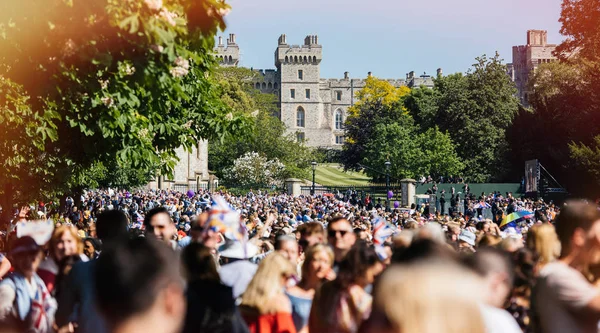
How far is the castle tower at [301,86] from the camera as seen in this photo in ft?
419

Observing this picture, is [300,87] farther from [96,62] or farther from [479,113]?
[96,62]

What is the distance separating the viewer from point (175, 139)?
17.3 meters

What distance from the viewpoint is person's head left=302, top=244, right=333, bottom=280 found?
6.00 meters

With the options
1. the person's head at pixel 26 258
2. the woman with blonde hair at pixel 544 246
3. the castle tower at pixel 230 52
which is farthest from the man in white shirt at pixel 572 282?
the castle tower at pixel 230 52

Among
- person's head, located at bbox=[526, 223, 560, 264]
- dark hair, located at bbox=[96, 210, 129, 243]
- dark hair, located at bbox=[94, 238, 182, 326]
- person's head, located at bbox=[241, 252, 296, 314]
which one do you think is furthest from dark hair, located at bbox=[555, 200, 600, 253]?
dark hair, located at bbox=[96, 210, 129, 243]

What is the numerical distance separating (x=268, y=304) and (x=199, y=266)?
1.71ft

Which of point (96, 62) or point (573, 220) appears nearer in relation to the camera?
point (573, 220)

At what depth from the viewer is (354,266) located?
17.2ft

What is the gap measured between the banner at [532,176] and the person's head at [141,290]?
4579 cm

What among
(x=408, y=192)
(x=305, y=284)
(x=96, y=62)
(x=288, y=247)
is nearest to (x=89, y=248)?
(x=96, y=62)

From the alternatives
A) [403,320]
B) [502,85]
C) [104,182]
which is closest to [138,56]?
[403,320]

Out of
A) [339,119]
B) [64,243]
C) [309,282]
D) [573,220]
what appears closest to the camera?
[573,220]

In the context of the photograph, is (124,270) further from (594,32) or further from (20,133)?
(594,32)

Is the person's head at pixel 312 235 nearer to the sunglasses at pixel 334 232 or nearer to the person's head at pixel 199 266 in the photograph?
the sunglasses at pixel 334 232
